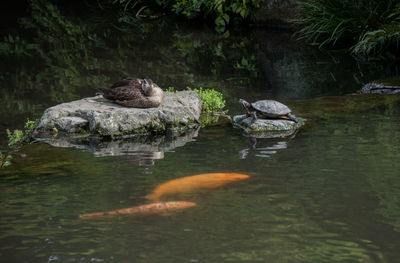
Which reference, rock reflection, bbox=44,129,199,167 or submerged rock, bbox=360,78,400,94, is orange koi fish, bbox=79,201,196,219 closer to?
rock reflection, bbox=44,129,199,167

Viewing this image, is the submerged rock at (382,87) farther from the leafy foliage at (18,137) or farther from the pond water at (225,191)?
the leafy foliage at (18,137)

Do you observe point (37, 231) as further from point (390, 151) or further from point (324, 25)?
point (324, 25)

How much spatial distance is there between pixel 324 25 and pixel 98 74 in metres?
7.29

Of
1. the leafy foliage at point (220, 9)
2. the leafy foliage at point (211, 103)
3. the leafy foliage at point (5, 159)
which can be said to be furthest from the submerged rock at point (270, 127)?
the leafy foliage at point (220, 9)

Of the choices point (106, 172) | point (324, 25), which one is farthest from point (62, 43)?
point (106, 172)

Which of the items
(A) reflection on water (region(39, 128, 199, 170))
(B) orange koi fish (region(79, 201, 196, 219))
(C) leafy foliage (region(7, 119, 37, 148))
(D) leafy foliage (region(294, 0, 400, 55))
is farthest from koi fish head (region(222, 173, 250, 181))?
(D) leafy foliage (region(294, 0, 400, 55))

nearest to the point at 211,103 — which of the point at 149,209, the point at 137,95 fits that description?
the point at 137,95

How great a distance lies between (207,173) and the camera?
20.6 ft

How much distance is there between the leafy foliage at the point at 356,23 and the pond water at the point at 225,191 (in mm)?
3448

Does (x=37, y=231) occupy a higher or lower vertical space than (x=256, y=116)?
lower

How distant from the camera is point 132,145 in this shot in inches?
302

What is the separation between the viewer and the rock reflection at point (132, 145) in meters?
7.09

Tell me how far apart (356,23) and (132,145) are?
31.8 ft

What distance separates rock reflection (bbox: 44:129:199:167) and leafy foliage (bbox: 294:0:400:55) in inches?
311
